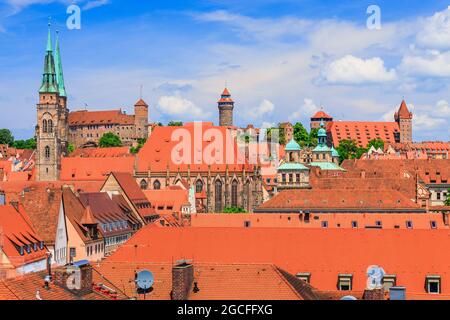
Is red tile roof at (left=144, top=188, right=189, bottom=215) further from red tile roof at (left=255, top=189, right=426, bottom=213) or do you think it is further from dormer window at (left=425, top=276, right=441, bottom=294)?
dormer window at (left=425, top=276, right=441, bottom=294)

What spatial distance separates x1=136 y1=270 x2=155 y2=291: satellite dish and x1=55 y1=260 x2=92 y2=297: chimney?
2.71m

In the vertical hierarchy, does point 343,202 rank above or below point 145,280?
above

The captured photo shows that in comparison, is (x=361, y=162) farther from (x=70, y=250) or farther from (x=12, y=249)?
(x=12, y=249)

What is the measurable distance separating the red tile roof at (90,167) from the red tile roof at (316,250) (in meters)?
94.0

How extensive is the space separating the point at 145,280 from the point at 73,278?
147 inches

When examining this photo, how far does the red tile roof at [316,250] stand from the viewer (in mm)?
41781

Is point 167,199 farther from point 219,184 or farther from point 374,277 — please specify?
point 374,277

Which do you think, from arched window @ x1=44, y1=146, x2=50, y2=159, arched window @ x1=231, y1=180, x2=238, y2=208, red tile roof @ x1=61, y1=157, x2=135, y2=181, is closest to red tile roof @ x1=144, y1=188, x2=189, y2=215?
arched window @ x1=231, y1=180, x2=238, y2=208

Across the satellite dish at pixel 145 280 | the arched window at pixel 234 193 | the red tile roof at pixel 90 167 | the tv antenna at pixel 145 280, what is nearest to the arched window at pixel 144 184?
the red tile roof at pixel 90 167

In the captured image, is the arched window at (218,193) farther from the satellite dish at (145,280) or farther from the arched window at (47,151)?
the satellite dish at (145,280)

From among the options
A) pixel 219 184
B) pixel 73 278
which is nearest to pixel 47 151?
pixel 219 184

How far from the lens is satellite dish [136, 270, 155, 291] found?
94.8 ft

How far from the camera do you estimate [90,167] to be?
143 m

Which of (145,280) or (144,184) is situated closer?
(145,280)
